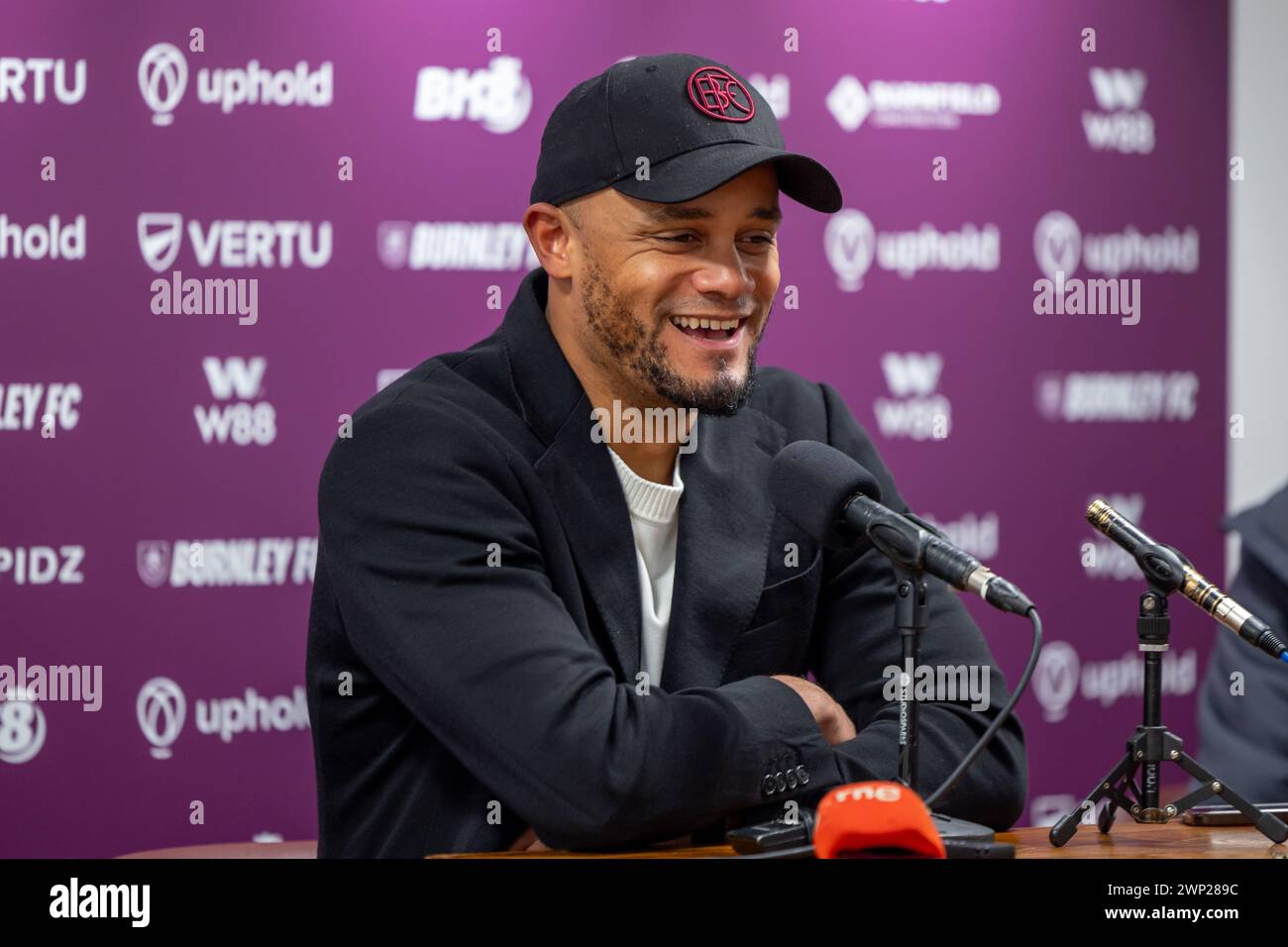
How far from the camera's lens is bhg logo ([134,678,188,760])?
394 cm

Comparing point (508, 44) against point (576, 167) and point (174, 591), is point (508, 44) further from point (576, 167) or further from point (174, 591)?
point (576, 167)

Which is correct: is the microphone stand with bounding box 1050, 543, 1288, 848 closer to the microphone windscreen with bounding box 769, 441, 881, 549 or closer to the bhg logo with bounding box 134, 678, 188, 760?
the microphone windscreen with bounding box 769, 441, 881, 549

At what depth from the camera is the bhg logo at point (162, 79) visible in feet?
13.0

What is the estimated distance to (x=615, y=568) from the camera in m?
2.20

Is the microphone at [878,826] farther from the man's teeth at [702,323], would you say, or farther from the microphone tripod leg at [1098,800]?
the man's teeth at [702,323]

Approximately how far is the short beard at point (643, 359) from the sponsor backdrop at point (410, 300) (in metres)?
1.86

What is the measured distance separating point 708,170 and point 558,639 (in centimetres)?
71

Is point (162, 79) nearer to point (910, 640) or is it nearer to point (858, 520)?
point (858, 520)

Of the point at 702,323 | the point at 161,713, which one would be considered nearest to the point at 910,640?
the point at 702,323

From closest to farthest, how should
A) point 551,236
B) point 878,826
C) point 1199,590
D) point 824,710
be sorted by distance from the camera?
point 878,826 < point 1199,590 < point 824,710 < point 551,236

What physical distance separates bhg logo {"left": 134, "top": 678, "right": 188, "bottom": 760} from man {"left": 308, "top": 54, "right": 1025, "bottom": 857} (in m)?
1.87

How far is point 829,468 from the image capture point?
5.89 feet

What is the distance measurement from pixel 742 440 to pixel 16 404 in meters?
2.28

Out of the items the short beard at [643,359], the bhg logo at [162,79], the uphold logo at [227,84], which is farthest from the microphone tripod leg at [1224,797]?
the bhg logo at [162,79]
